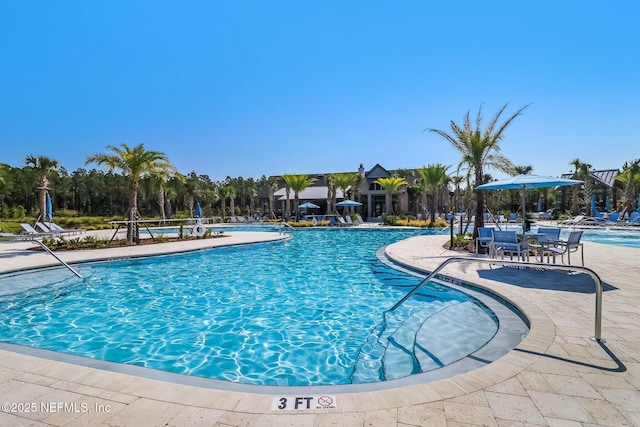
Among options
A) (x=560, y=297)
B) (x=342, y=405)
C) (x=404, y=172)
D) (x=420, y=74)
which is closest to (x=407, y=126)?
(x=420, y=74)

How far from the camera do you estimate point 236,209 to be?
160ft

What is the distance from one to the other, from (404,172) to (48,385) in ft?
130

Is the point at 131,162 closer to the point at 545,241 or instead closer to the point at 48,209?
the point at 48,209

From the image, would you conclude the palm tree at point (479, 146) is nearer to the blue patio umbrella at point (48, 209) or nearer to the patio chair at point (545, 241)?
the patio chair at point (545, 241)

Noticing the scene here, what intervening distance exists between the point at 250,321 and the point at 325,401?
11.8 feet

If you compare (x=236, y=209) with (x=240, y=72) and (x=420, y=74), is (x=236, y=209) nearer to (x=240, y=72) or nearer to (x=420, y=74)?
(x=240, y=72)

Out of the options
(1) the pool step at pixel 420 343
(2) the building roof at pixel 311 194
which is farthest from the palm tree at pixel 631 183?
(1) the pool step at pixel 420 343

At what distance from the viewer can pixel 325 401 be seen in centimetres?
289

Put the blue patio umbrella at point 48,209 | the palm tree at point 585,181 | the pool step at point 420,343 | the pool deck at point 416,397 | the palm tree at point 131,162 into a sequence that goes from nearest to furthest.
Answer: the pool deck at point 416,397 < the pool step at point 420,343 < the palm tree at point 131,162 < the blue patio umbrella at point 48,209 < the palm tree at point 585,181

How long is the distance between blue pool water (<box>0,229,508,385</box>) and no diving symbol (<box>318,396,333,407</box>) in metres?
1.20

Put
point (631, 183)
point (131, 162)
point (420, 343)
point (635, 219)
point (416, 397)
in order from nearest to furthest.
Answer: point (416, 397) → point (420, 343) → point (131, 162) → point (635, 219) → point (631, 183)

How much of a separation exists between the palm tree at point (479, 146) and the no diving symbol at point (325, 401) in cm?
1131

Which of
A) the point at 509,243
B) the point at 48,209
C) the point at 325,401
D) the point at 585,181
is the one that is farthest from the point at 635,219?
the point at 48,209

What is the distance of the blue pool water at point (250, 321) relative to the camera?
457cm
